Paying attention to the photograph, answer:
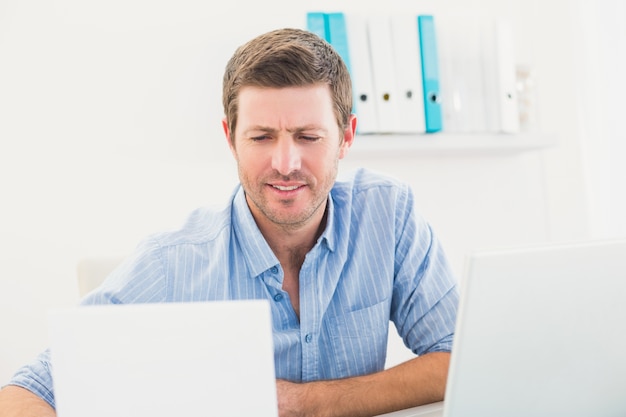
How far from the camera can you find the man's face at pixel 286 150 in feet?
4.16

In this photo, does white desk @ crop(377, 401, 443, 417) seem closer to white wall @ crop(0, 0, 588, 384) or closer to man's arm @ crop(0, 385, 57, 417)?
man's arm @ crop(0, 385, 57, 417)

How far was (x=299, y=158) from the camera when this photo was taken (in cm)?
129

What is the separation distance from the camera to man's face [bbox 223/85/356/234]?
1.27 m

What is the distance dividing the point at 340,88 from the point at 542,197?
1.54 meters

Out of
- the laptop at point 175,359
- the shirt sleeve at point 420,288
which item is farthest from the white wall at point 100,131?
the laptop at point 175,359

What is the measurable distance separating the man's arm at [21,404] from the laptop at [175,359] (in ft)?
1.36

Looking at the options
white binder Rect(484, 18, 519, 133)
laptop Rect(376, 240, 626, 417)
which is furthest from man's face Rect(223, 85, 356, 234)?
white binder Rect(484, 18, 519, 133)

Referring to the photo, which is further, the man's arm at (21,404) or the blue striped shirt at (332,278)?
the blue striped shirt at (332,278)

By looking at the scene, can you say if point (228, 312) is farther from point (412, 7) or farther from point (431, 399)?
point (412, 7)

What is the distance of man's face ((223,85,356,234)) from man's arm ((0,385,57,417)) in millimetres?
538

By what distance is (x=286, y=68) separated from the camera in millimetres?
1272

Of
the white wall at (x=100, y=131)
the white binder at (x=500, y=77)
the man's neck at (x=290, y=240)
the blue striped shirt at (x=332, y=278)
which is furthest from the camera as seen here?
the white binder at (x=500, y=77)

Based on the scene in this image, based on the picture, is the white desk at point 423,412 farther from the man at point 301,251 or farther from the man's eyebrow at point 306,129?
the man's eyebrow at point 306,129

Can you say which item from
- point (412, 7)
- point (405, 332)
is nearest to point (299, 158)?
point (405, 332)
